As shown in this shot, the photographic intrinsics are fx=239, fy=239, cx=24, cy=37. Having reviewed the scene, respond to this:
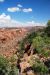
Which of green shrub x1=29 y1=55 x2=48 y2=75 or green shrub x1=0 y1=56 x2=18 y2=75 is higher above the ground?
green shrub x1=0 y1=56 x2=18 y2=75

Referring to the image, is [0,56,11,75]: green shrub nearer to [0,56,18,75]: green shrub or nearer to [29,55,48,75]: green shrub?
[0,56,18,75]: green shrub

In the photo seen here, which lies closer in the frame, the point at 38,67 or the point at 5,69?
the point at 5,69

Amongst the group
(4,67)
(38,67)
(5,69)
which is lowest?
(38,67)

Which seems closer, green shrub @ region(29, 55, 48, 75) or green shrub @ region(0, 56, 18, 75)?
green shrub @ region(0, 56, 18, 75)

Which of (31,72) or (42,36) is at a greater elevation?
(42,36)

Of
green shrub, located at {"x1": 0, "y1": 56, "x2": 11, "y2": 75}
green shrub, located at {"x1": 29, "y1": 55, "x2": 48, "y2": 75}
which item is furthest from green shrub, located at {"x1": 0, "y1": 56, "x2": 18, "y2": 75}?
green shrub, located at {"x1": 29, "y1": 55, "x2": 48, "y2": 75}

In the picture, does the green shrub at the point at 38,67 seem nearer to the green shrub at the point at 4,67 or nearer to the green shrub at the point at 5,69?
the green shrub at the point at 5,69

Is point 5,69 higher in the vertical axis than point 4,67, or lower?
lower

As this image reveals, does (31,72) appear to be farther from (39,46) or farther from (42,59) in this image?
(39,46)

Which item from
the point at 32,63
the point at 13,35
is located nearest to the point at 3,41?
the point at 13,35

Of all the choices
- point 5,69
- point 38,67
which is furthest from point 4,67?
point 38,67

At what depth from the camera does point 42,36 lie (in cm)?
3984

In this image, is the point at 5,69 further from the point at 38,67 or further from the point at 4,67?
the point at 38,67

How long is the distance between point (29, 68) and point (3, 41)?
39177 mm
